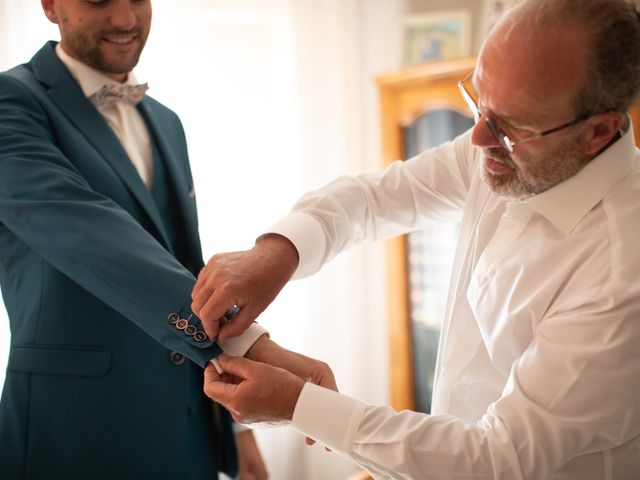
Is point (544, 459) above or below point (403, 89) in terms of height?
below

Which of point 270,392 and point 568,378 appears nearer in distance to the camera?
point 568,378

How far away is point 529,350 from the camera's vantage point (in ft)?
3.51

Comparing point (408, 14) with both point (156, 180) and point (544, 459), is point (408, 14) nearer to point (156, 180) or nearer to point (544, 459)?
point (156, 180)

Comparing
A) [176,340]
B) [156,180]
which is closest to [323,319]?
[156,180]

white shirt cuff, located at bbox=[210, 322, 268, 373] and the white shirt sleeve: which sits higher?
the white shirt sleeve

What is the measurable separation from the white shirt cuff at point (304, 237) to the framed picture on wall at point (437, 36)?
2.36 metres

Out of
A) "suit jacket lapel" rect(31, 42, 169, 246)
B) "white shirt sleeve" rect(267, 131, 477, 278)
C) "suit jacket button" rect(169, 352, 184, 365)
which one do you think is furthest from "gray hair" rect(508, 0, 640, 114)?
"suit jacket button" rect(169, 352, 184, 365)

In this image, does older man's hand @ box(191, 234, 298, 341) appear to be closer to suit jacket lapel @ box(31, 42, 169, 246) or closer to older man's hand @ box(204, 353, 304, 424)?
older man's hand @ box(204, 353, 304, 424)

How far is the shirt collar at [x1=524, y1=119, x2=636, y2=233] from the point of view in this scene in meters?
1.16

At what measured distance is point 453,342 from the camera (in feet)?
4.39

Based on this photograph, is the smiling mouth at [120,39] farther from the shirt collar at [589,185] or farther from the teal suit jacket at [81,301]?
the shirt collar at [589,185]

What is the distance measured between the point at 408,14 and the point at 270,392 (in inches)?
122

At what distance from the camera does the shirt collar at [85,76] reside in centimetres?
145

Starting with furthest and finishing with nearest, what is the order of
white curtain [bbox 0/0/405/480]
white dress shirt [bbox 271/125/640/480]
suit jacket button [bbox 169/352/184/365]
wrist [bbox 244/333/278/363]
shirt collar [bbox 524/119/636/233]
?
white curtain [bbox 0/0/405/480] → suit jacket button [bbox 169/352/184/365] → wrist [bbox 244/333/278/363] → shirt collar [bbox 524/119/636/233] → white dress shirt [bbox 271/125/640/480]
